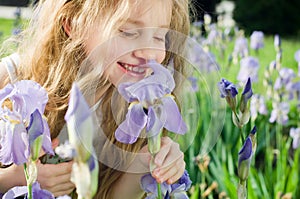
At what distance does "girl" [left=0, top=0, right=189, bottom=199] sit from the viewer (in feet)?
3.83

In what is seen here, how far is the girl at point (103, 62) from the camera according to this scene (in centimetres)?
117

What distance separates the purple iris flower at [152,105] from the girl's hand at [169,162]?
156 millimetres

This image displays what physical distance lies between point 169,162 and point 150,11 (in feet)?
1.05

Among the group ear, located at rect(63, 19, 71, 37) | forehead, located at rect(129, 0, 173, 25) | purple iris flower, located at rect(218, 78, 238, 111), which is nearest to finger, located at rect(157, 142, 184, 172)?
Answer: purple iris flower, located at rect(218, 78, 238, 111)

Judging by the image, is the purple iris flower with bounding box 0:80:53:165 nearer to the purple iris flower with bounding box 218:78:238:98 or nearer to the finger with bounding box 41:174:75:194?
the purple iris flower with bounding box 218:78:238:98

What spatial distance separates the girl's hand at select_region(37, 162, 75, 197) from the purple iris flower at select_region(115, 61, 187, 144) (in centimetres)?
51

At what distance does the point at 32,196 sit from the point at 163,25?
52cm

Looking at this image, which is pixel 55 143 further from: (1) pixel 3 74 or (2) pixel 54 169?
(1) pixel 3 74

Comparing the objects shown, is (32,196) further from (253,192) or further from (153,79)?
(253,192)

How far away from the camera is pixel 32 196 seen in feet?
3.14

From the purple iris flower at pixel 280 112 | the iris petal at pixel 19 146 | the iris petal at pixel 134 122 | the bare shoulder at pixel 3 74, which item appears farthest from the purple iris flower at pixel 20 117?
the purple iris flower at pixel 280 112

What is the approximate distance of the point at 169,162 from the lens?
118 cm

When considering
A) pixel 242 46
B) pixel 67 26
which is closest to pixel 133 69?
pixel 67 26

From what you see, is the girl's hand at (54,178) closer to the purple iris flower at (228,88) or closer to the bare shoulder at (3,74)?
the bare shoulder at (3,74)
